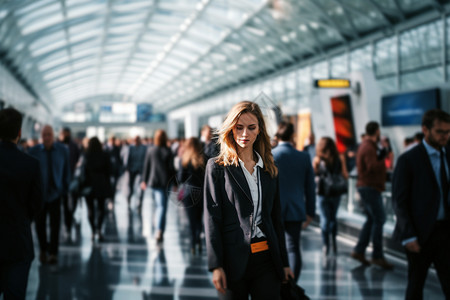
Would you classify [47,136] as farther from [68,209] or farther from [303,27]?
[303,27]

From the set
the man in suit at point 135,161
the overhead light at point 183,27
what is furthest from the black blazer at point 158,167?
the overhead light at point 183,27

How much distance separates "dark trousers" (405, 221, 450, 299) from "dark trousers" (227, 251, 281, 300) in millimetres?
1440

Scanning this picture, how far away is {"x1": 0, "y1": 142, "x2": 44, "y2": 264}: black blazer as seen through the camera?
2.98 meters

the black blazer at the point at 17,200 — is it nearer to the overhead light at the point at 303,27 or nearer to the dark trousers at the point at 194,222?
the dark trousers at the point at 194,222

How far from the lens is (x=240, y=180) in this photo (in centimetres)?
248

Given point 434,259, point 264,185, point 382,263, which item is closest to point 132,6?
point 382,263

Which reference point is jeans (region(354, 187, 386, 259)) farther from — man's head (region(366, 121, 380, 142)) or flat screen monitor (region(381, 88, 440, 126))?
flat screen monitor (region(381, 88, 440, 126))

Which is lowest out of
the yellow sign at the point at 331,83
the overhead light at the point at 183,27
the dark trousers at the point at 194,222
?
the dark trousers at the point at 194,222

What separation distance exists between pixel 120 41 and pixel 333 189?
26556 mm

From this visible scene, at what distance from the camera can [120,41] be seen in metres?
30.7

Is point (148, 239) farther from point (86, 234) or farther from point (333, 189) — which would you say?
point (333, 189)

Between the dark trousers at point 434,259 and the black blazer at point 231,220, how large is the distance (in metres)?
1.44

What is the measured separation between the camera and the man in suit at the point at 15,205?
2.99m

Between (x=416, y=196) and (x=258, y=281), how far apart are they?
158cm
